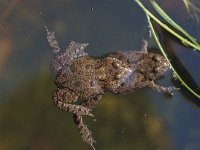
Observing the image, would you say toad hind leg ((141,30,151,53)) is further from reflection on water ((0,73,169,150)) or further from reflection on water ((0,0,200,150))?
reflection on water ((0,73,169,150))

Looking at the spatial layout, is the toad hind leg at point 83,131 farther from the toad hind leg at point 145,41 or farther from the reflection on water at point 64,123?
the toad hind leg at point 145,41

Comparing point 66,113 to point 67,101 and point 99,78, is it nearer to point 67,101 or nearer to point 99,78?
point 67,101

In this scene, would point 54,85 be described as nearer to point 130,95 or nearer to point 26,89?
point 26,89

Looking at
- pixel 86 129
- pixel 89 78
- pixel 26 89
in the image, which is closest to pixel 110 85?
pixel 89 78

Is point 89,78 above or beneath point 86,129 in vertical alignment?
above

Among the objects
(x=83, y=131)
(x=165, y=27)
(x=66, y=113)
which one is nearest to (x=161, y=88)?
(x=165, y=27)

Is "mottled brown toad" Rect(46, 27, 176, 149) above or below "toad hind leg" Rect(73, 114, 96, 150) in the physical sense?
above

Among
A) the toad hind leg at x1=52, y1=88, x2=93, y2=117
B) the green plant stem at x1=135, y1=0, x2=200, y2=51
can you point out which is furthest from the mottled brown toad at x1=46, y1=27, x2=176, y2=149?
the green plant stem at x1=135, y1=0, x2=200, y2=51
